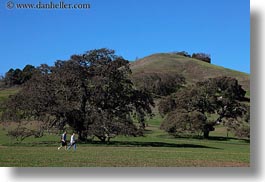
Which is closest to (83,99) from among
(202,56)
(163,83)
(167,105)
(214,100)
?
(214,100)

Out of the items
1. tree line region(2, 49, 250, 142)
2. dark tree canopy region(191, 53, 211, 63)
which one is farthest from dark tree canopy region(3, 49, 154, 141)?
Result: dark tree canopy region(191, 53, 211, 63)

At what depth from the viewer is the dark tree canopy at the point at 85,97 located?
3491cm

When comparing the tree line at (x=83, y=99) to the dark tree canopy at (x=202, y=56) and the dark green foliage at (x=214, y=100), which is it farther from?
the dark tree canopy at (x=202, y=56)

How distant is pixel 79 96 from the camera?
3631 centimetres

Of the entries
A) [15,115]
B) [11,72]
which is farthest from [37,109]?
[11,72]

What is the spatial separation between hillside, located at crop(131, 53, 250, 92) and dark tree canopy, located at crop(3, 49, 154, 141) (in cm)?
6418

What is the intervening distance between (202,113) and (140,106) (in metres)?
15.8

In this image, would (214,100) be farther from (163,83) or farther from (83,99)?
(163,83)

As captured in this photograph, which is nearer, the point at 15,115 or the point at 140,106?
the point at 15,115

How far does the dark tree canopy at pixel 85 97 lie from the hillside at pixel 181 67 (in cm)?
6418

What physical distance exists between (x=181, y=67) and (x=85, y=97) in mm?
85865

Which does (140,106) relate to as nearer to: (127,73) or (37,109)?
(127,73)

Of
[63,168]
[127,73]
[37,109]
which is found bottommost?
[63,168]

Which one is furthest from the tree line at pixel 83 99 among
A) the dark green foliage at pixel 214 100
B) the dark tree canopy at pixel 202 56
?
the dark tree canopy at pixel 202 56
